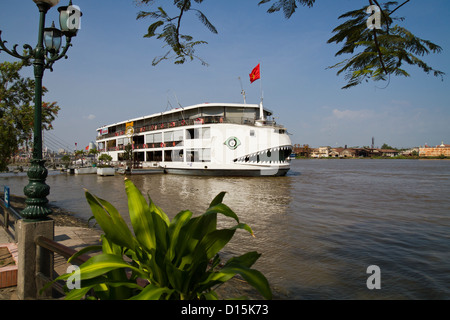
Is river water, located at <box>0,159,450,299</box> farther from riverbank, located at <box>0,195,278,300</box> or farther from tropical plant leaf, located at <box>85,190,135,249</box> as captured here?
tropical plant leaf, located at <box>85,190,135,249</box>

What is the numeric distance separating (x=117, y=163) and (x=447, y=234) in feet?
130

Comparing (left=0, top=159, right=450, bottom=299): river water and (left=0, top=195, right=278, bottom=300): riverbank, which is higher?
(left=0, top=195, right=278, bottom=300): riverbank

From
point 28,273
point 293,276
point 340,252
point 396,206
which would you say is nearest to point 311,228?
point 340,252

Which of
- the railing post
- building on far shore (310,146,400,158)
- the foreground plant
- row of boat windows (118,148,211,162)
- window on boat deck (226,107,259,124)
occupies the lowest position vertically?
the railing post

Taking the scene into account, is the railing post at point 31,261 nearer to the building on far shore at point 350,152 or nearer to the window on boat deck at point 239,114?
the window on boat deck at point 239,114

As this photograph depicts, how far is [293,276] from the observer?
15.4 feet

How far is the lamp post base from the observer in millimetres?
3059

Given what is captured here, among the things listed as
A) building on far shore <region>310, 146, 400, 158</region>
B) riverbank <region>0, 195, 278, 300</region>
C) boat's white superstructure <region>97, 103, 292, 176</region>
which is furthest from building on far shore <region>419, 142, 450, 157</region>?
riverbank <region>0, 195, 278, 300</region>

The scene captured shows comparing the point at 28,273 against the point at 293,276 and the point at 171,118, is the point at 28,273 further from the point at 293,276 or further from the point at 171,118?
the point at 171,118

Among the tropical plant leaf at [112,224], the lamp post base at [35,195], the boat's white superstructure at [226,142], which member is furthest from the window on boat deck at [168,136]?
the tropical plant leaf at [112,224]

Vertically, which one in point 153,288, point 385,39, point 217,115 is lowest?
point 153,288

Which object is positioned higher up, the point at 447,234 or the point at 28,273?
the point at 28,273

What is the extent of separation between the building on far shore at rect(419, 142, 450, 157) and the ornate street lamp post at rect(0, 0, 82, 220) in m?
138

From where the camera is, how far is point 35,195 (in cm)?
312
